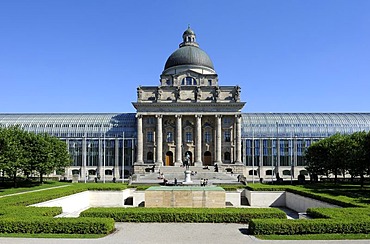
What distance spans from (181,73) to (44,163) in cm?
4215

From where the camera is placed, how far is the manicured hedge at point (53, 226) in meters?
18.9

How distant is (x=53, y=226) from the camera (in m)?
19.0

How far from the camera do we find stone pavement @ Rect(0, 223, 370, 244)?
17.6 metres

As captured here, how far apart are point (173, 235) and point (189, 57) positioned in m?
73.6

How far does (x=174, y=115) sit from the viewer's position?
273ft

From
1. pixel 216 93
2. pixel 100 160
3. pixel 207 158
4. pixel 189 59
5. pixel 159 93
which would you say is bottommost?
pixel 100 160

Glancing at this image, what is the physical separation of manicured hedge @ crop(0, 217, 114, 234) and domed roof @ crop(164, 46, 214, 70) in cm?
7287

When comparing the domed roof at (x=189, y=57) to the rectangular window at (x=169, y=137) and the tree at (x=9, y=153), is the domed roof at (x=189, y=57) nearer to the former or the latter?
the rectangular window at (x=169, y=137)

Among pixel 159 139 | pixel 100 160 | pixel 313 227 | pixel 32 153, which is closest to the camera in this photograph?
pixel 313 227

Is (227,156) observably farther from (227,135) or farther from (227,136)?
(227,135)

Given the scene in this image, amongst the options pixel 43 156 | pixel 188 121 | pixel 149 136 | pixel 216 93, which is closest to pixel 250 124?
pixel 216 93

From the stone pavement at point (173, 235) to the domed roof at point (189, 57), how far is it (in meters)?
→ 69.9

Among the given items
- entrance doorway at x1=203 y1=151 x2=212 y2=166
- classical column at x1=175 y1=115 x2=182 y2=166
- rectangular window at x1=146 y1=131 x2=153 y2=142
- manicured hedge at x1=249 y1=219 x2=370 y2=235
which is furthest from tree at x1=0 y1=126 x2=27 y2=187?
entrance doorway at x1=203 y1=151 x2=212 y2=166

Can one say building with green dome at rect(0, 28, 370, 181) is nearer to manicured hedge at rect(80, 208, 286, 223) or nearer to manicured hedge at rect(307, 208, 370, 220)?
manicured hedge at rect(80, 208, 286, 223)
